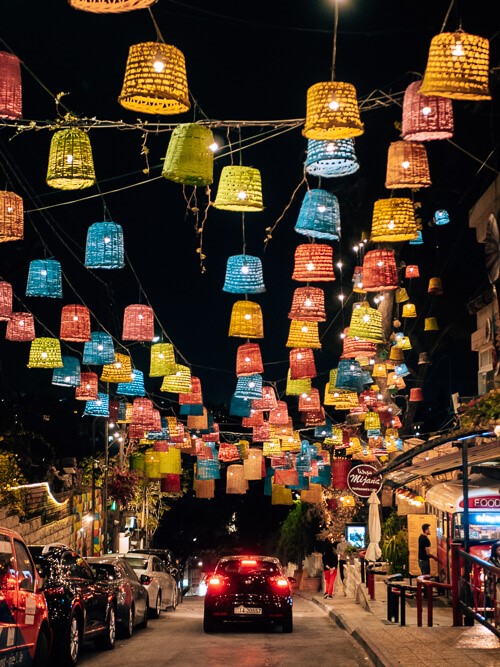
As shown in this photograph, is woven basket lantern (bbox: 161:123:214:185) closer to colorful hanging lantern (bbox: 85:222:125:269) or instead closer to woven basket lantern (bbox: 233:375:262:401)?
colorful hanging lantern (bbox: 85:222:125:269)

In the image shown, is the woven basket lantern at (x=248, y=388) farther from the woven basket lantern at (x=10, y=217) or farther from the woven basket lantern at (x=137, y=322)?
the woven basket lantern at (x=10, y=217)

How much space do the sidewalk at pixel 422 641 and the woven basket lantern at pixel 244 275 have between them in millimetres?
5816

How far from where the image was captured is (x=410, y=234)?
13.6 meters

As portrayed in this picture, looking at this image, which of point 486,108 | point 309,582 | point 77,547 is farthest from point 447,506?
point 309,582

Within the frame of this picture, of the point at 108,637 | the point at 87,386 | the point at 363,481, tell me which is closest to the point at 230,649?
the point at 108,637

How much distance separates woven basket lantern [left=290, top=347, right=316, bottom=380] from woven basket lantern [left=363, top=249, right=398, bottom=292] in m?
6.70

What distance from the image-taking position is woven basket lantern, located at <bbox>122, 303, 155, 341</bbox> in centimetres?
1994

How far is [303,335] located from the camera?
1991cm

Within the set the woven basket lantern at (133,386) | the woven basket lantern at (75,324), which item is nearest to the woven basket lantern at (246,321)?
the woven basket lantern at (75,324)

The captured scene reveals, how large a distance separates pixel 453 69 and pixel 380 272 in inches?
315

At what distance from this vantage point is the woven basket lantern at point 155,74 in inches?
376

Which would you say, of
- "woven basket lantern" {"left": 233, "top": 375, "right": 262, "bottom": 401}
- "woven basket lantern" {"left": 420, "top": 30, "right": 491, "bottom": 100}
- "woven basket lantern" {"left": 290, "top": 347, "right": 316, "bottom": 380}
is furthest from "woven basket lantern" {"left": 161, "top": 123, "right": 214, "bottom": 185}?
"woven basket lantern" {"left": 233, "top": 375, "right": 262, "bottom": 401}

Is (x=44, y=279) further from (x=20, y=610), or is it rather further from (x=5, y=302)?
(x=20, y=610)

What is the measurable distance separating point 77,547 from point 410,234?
95.5 ft
